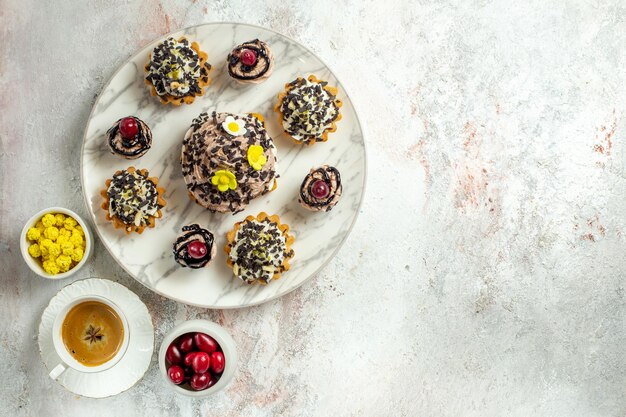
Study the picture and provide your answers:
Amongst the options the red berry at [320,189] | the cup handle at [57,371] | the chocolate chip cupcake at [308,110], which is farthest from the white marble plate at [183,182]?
the cup handle at [57,371]

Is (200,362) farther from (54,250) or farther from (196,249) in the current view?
(54,250)

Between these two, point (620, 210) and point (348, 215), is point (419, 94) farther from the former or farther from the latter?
point (620, 210)

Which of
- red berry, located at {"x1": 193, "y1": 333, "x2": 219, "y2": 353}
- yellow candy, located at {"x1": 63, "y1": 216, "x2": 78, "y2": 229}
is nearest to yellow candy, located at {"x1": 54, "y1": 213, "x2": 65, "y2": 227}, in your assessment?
yellow candy, located at {"x1": 63, "y1": 216, "x2": 78, "y2": 229}

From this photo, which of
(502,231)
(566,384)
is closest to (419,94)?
(502,231)

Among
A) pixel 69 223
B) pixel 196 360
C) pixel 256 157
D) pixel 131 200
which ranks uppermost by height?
pixel 256 157

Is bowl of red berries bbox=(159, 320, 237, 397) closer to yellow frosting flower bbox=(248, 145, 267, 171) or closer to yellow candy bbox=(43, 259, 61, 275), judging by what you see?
yellow candy bbox=(43, 259, 61, 275)

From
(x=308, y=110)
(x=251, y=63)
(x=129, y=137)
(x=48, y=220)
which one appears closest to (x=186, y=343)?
(x=48, y=220)
